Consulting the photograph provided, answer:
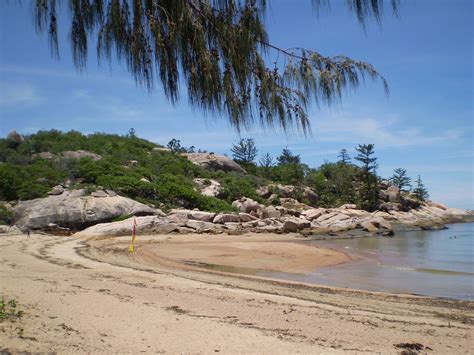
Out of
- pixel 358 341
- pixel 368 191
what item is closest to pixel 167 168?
pixel 368 191

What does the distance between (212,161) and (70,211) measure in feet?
107

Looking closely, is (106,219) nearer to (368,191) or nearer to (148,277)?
(148,277)

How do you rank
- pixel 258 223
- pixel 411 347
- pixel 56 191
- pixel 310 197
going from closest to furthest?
1. pixel 411 347
2. pixel 56 191
3. pixel 258 223
4. pixel 310 197

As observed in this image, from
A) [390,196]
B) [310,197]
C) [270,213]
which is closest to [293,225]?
[270,213]

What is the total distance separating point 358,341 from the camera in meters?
6.17

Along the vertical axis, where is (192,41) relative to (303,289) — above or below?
above

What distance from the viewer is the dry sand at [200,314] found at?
521cm

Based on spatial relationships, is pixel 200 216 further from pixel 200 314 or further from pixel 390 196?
pixel 390 196

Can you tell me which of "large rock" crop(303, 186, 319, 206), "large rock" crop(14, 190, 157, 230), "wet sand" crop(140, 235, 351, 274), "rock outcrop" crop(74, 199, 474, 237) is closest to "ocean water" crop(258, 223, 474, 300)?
"wet sand" crop(140, 235, 351, 274)

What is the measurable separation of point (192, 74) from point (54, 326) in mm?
3607

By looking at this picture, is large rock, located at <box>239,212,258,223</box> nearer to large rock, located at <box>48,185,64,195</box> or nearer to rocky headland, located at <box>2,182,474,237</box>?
rocky headland, located at <box>2,182,474,237</box>

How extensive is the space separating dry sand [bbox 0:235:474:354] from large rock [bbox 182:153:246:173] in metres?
42.6

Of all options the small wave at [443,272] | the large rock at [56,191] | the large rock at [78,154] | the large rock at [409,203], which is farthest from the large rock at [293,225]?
the large rock at [409,203]

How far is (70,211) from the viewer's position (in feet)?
84.0
